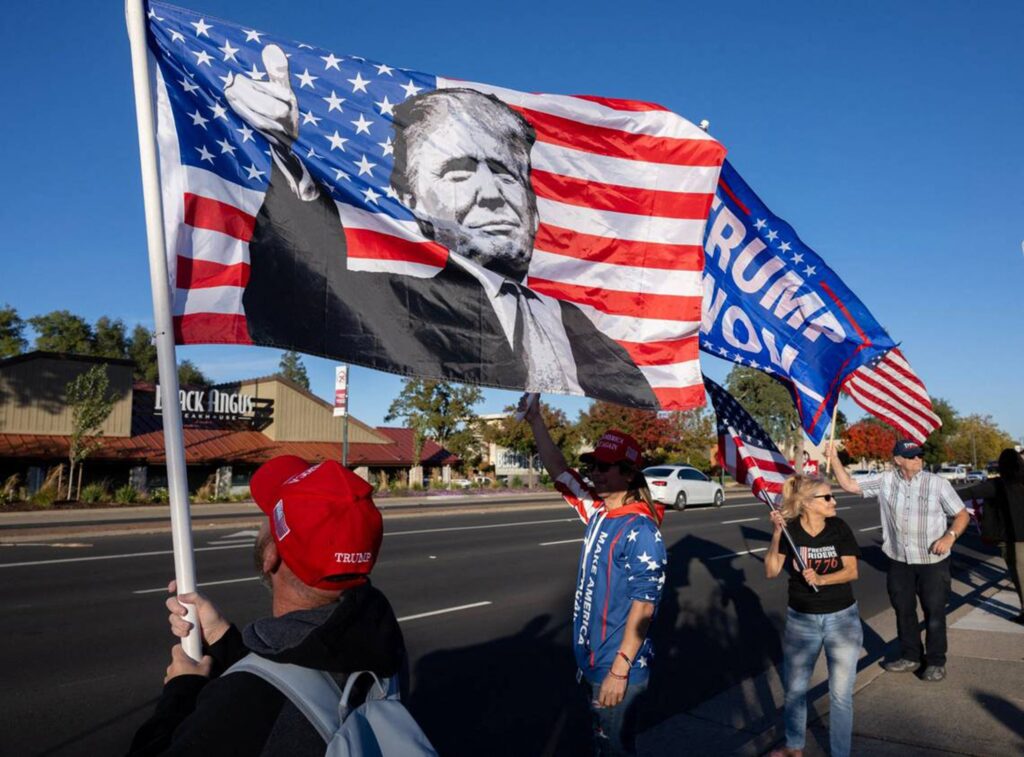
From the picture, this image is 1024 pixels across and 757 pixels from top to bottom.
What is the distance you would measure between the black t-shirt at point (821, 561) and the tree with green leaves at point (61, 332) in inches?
2401

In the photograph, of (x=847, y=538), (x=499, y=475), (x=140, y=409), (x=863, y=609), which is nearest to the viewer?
(x=847, y=538)

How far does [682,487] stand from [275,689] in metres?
29.5

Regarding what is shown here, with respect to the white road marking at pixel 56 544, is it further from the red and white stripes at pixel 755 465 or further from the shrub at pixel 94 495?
the red and white stripes at pixel 755 465

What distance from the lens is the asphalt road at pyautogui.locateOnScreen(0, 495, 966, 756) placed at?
19.1ft

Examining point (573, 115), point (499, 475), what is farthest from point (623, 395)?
point (499, 475)

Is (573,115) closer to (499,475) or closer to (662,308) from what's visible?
(662,308)

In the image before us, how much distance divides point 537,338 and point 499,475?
196 feet

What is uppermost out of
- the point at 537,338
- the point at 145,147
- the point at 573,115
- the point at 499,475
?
the point at 573,115

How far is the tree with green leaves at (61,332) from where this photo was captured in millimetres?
57656


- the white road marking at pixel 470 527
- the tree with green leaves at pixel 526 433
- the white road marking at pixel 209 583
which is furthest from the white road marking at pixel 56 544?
the tree with green leaves at pixel 526 433

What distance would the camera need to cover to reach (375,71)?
3650mm

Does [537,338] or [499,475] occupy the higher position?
[537,338]

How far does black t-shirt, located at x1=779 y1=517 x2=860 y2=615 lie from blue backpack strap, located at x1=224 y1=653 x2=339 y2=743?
155 inches

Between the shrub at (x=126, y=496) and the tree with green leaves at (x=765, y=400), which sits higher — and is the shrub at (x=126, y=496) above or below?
below
